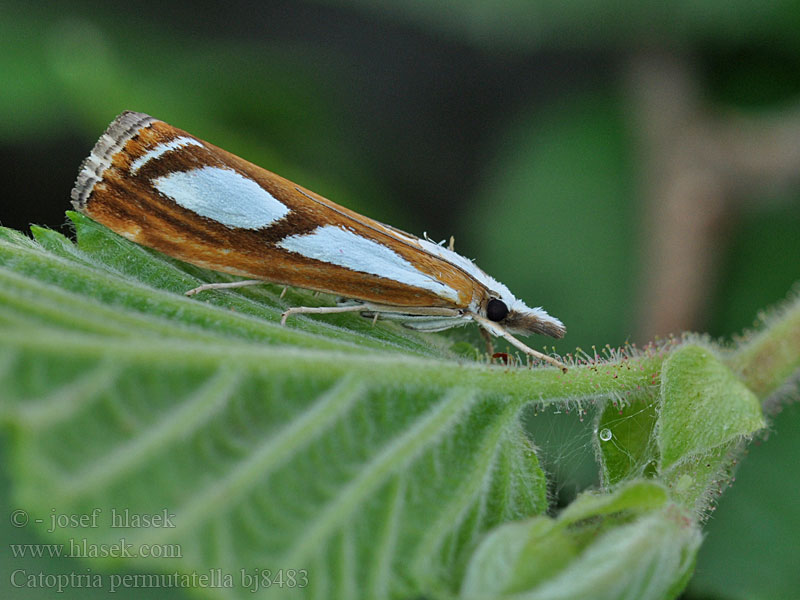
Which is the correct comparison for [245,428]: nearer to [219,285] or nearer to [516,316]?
[219,285]

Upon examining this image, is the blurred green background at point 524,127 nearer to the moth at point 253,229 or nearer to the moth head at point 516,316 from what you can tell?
the moth head at point 516,316

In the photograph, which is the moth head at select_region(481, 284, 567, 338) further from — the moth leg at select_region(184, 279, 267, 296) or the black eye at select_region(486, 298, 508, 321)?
the moth leg at select_region(184, 279, 267, 296)

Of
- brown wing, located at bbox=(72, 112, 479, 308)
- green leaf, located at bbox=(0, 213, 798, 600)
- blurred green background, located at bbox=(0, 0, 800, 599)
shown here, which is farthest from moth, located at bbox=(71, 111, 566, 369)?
blurred green background, located at bbox=(0, 0, 800, 599)

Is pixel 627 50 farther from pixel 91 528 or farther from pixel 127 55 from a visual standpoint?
pixel 91 528

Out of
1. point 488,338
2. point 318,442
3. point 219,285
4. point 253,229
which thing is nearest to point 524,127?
point 488,338

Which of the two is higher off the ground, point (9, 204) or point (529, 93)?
point (529, 93)

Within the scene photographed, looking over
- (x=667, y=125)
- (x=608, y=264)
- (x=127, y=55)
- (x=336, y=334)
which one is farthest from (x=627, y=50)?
(x=336, y=334)
